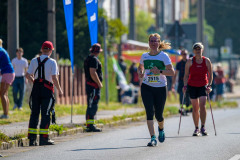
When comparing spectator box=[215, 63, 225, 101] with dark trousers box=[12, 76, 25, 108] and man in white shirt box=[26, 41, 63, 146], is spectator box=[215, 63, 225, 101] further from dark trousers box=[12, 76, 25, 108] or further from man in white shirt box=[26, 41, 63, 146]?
man in white shirt box=[26, 41, 63, 146]

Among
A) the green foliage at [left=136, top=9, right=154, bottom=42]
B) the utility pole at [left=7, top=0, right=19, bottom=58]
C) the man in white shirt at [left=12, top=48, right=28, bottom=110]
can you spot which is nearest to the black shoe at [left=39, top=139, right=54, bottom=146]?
the man in white shirt at [left=12, top=48, right=28, bottom=110]

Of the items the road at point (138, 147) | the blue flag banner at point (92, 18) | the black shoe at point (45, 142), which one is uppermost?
the blue flag banner at point (92, 18)

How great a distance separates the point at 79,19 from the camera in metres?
25.1

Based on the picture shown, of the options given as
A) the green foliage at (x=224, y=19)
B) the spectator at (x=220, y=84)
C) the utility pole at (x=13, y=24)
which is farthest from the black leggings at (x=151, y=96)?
the green foliage at (x=224, y=19)

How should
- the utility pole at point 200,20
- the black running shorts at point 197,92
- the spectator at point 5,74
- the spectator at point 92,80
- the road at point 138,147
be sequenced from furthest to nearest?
the utility pole at point 200,20
the spectator at point 5,74
the spectator at point 92,80
the black running shorts at point 197,92
the road at point 138,147

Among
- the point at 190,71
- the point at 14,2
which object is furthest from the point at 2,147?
the point at 14,2

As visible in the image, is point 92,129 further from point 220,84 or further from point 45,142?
point 220,84

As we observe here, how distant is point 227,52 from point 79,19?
25144 millimetres

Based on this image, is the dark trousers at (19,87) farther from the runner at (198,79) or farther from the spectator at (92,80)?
the runner at (198,79)

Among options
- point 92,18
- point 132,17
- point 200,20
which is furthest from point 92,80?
point 132,17

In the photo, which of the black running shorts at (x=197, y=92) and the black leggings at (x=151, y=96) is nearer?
the black leggings at (x=151, y=96)

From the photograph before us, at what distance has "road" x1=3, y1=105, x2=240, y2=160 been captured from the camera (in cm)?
1046

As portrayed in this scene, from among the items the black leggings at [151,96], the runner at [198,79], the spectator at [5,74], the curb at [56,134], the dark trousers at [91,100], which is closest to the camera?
the curb at [56,134]

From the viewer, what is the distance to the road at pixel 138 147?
1046 cm
